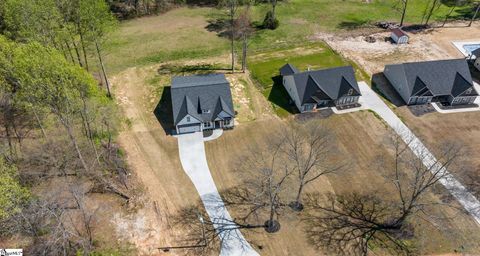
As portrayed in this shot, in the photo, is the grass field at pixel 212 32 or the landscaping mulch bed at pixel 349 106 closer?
the landscaping mulch bed at pixel 349 106

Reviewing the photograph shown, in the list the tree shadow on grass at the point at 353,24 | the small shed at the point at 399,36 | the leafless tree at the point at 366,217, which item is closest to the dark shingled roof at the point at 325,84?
the leafless tree at the point at 366,217

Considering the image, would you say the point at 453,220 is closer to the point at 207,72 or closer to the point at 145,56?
the point at 207,72

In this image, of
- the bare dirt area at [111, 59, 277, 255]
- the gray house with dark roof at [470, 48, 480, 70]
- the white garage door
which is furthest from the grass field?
the white garage door

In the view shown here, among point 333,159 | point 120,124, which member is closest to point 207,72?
point 120,124

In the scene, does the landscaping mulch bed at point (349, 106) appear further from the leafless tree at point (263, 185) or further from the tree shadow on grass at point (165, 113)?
the tree shadow on grass at point (165, 113)

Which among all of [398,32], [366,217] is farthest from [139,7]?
[366,217]

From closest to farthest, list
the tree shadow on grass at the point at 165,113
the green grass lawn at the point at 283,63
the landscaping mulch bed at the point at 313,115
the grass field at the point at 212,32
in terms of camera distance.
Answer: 1. the tree shadow on grass at the point at 165,113
2. the landscaping mulch bed at the point at 313,115
3. the green grass lawn at the point at 283,63
4. the grass field at the point at 212,32
